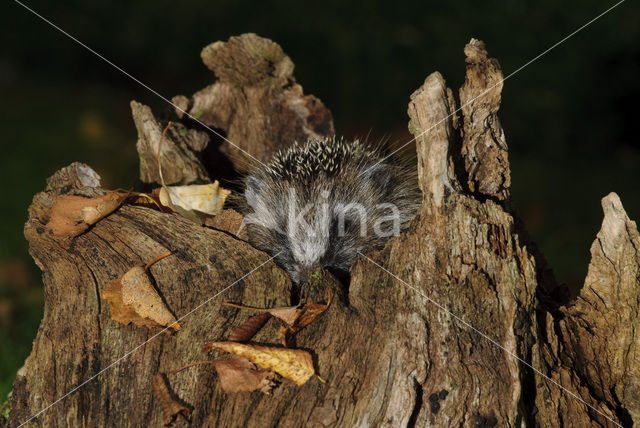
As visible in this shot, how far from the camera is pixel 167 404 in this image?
2.74 metres

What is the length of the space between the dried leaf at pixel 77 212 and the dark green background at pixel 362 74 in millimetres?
3576

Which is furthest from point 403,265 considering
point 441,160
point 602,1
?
point 602,1

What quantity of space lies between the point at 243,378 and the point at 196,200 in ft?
5.01

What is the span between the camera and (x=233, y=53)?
4.74 metres

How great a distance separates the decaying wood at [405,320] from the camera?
2.71 metres

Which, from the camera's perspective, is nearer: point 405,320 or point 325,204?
point 405,320

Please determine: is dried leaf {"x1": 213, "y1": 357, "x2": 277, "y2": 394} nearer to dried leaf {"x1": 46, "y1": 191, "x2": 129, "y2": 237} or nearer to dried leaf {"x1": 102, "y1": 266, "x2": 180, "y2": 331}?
dried leaf {"x1": 102, "y1": 266, "x2": 180, "y2": 331}

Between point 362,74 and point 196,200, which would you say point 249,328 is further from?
point 362,74

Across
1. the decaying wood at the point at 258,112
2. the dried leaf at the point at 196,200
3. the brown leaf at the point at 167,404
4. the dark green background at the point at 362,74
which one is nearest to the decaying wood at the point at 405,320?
the brown leaf at the point at 167,404

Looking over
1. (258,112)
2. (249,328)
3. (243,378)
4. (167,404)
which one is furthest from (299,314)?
(258,112)

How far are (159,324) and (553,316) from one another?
6.46 ft

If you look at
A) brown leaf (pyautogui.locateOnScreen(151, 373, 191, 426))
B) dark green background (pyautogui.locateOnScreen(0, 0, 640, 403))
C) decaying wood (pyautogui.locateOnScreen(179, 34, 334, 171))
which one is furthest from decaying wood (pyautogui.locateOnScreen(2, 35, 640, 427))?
dark green background (pyautogui.locateOnScreen(0, 0, 640, 403))

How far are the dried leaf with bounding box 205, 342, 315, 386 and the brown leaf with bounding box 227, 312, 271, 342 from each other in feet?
0.30

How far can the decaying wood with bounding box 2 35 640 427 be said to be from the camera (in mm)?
2711
